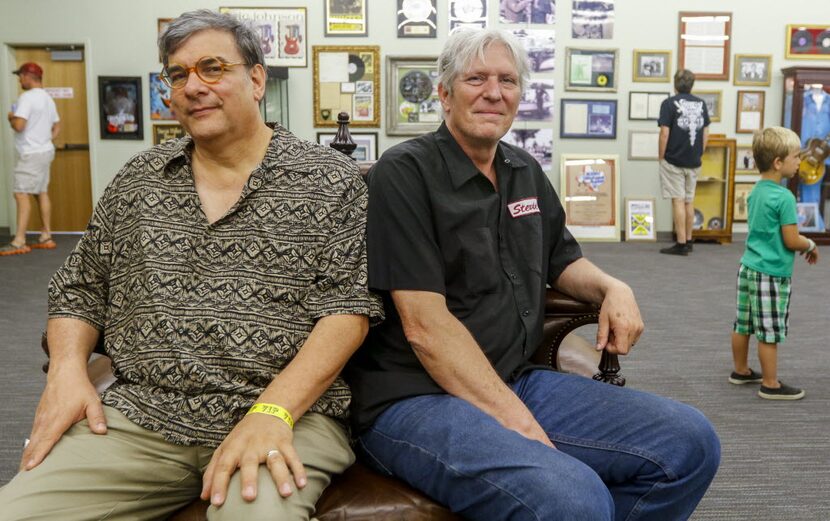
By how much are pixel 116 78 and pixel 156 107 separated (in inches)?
21.0

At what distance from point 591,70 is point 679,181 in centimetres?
173

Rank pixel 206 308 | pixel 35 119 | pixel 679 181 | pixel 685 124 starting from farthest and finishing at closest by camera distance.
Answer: pixel 679 181, pixel 685 124, pixel 35 119, pixel 206 308

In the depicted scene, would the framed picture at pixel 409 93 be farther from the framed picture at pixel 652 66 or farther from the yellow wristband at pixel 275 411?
the yellow wristband at pixel 275 411

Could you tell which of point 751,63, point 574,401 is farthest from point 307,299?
point 751,63

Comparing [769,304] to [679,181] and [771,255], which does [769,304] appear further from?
[679,181]

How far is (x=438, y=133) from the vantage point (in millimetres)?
1934

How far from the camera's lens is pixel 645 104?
926 centimetres

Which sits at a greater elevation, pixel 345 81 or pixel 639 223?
pixel 345 81

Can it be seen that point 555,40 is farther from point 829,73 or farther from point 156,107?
point 156,107

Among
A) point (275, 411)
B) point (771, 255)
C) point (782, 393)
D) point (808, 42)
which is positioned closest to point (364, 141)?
point (808, 42)

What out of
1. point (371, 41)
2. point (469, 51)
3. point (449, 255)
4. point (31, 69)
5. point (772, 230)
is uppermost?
point (371, 41)

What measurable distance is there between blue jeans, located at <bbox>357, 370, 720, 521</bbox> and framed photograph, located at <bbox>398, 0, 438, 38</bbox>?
307 inches

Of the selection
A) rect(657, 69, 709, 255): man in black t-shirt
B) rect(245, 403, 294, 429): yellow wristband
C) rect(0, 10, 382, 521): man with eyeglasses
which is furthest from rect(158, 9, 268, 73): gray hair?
rect(657, 69, 709, 255): man in black t-shirt

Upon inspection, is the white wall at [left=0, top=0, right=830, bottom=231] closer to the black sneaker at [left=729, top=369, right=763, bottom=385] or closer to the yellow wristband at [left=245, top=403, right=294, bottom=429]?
the black sneaker at [left=729, top=369, right=763, bottom=385]
